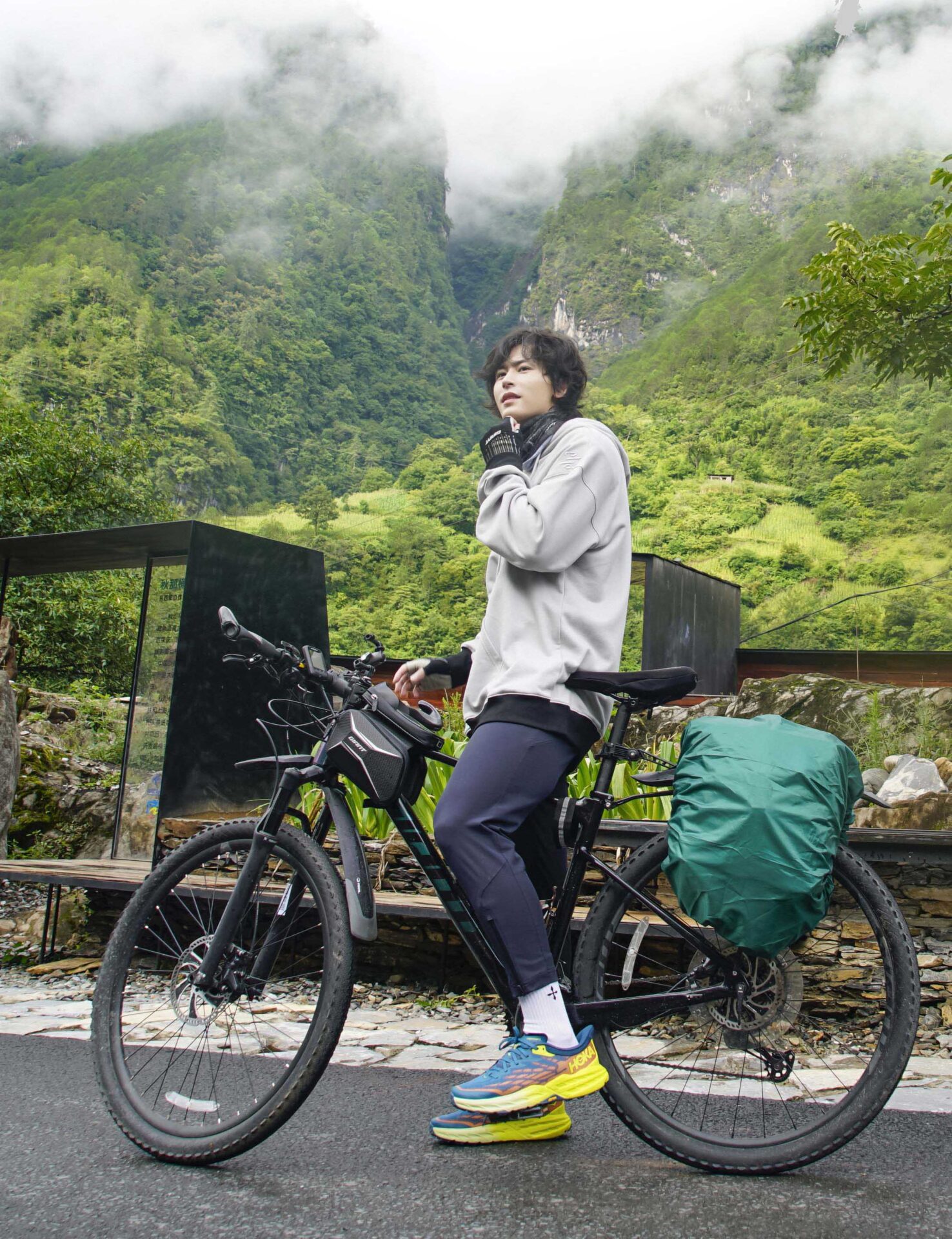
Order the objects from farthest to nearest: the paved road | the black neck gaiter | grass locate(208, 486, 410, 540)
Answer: grass locate(208, 486, 410, 540), the black neck gaiter, the paved road

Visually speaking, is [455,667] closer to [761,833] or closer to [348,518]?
[761,833]

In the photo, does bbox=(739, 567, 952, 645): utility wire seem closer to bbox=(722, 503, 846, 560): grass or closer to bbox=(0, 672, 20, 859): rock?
bbox=(722, 503, 846, 560): grass

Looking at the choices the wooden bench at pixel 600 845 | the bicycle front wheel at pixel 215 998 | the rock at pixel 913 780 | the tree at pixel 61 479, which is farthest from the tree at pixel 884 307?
the tree at pixel 61 479

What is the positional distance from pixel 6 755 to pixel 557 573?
5.26 m

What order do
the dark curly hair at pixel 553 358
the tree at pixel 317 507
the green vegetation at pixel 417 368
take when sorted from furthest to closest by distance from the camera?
the tree at pixel 317 507 → the green vegetation at pixel 417 368 → the dark curly hair at pixel 553 358

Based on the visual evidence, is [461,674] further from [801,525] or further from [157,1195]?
[801,525]

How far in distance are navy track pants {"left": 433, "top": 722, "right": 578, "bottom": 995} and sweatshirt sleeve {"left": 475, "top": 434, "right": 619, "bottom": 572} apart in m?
0.38

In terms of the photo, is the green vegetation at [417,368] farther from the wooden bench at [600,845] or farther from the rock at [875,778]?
the wooden bench at [600,845]

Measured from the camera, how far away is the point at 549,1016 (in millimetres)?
2072

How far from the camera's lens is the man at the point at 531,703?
2080 mm

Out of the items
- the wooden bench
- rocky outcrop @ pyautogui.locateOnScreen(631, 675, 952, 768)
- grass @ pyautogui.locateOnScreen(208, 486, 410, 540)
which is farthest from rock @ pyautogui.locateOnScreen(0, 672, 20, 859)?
grass @ pyautogui.locateOnScreen(208, 486, 410, 540)

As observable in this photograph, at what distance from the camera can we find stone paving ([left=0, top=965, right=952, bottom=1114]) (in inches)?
85.0

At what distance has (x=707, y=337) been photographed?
81.1 m

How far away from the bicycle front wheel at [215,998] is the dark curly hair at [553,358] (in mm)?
1234
